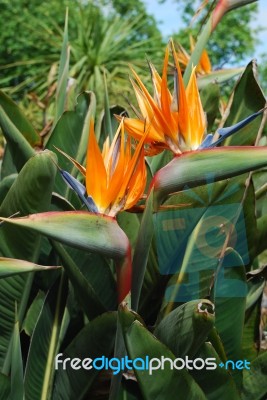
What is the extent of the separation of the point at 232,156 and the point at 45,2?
11688 millimetres

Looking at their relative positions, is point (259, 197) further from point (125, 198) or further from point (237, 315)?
point (125, 198)

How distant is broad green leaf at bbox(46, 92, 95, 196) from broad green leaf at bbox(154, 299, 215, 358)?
447mm

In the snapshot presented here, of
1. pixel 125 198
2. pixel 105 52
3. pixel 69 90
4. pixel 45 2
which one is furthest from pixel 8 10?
pixel 125 198

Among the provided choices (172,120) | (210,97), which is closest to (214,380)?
(172,120)

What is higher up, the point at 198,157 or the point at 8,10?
the point at 8,10

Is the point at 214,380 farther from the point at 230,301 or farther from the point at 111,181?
the point at 111,181

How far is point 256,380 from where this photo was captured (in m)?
0.91

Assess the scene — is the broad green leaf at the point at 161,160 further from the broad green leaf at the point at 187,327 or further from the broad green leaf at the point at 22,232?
the broad green leaf at the point at 187,327

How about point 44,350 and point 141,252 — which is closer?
point 141,252

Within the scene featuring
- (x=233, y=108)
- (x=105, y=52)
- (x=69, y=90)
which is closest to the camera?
(x=233, y=108)

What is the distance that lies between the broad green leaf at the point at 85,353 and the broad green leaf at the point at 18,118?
0.45m

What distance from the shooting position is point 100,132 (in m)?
1.26

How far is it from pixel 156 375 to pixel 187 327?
6 centimetres

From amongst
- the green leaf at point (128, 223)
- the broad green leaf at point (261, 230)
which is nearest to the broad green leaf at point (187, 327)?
the green leaf at point (128, 223)
